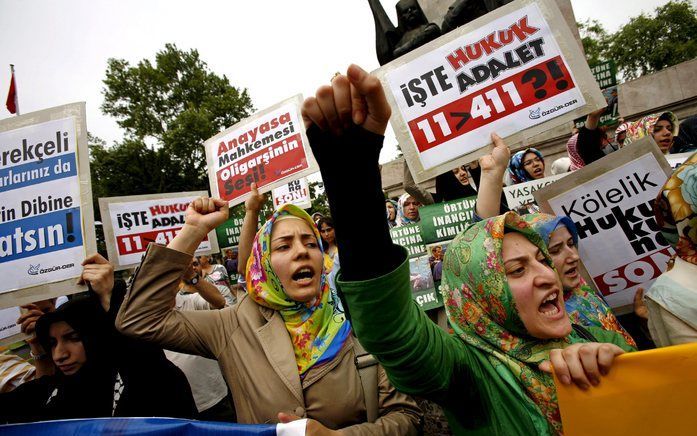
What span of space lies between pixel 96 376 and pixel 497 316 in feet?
6.15

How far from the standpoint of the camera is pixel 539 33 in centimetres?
215

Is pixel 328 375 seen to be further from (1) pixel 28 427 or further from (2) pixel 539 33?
(2) pixel 539 33

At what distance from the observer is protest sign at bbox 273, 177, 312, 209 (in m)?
6.17

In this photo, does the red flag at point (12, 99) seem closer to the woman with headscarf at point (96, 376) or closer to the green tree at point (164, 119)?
the woman with headscarf at point (96, 376)

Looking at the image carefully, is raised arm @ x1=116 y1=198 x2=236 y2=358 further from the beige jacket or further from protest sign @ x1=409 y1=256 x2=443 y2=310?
protest sign @ x1=409 y1=256 x2=443 y2=310

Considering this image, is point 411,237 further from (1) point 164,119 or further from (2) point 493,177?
(1) point 164,119

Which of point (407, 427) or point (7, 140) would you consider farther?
point (7, 140)

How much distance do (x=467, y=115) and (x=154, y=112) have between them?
1067 inches

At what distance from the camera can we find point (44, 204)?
7.59ft

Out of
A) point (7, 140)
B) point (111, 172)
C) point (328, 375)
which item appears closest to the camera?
point (328, 375)

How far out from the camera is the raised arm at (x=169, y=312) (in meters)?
1.53

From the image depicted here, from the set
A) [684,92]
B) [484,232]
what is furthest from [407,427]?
[684,92]

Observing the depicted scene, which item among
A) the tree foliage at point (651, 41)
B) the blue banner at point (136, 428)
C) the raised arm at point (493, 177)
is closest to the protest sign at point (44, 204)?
the blue banner at point (136, 428)

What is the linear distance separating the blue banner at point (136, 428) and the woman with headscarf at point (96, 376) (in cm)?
35
